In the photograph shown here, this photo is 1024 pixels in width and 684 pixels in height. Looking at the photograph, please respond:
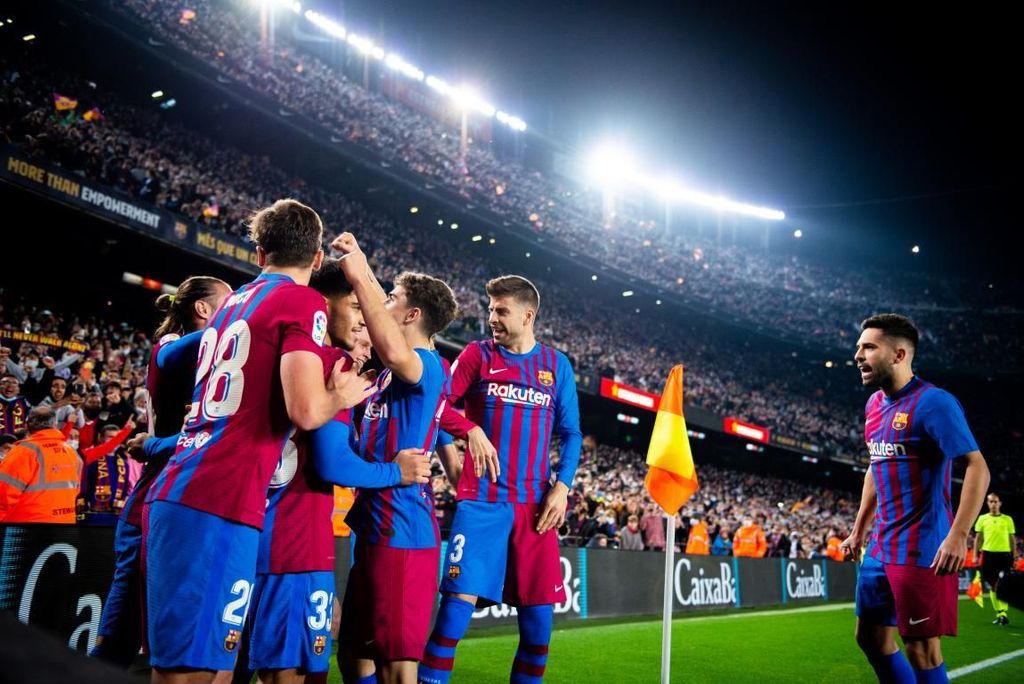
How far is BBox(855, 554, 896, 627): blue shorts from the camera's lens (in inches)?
170

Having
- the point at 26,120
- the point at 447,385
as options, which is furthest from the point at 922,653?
the point at 26,120

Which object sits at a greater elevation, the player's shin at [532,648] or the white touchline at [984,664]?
the player's shin at [532,648]

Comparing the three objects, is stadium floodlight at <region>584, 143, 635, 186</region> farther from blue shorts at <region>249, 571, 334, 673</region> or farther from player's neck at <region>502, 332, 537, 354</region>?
blue shorts at <region>249, 571, 334, 673</region>

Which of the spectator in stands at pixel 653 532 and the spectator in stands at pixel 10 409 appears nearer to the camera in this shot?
the spectator in stands at pixel 10 409

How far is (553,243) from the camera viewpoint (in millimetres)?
35469

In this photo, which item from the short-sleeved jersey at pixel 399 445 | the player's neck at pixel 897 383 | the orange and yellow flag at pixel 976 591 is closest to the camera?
the short-sleeved jersey at pixel 399 445

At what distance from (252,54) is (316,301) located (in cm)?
2914

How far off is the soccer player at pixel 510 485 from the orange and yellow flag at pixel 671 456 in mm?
615

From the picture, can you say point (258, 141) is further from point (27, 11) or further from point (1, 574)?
point (1, 574)

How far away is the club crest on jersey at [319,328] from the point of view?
2477 mm

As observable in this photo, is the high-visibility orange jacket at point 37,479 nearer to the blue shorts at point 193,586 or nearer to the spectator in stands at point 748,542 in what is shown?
the blue shorts at point 193,586

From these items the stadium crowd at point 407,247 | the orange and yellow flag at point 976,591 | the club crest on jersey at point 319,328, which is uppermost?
the stadium crowd at point 407,247

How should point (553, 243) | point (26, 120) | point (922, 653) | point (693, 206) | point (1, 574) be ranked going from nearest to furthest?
point (922, 653) < point (1, 574) < point (26, 120) < point (553, 243) < point (693, 206)

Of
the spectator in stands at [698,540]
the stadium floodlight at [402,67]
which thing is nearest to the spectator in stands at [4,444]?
the spectator in stands at [698,540]
